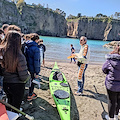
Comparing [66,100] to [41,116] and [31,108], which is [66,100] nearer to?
[41,116]

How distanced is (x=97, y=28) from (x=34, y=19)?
4919 centimetres

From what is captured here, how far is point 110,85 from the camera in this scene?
8.03 ft

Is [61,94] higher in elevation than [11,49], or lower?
lower

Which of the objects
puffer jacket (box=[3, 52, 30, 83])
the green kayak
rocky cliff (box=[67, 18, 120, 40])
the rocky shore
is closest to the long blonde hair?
puffer jacket (box=[3, 52, 30, 83])

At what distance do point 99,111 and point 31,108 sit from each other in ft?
6.55

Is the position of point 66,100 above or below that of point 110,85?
below

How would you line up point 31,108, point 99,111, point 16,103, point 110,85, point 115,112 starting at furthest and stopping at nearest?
1. point 99,111
2. point 31,108
3. point 115,112
4. point 110,85
5. point 16,103

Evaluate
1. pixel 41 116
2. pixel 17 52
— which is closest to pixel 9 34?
pixel 17 52

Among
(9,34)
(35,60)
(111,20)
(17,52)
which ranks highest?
(111,20)

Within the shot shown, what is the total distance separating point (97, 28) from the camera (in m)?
88.4

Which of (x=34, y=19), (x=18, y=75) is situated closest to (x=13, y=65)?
(x=18, y=75)

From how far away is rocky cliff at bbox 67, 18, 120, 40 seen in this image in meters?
85.4

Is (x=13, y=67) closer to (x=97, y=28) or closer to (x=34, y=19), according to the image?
(x=34, y=19)

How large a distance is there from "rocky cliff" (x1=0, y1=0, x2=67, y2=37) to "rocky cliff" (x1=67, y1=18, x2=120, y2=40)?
11054 millimetres
